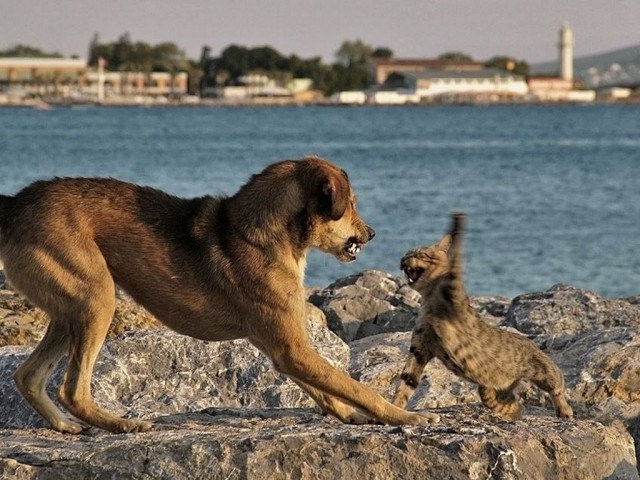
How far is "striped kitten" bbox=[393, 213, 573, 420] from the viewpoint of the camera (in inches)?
334

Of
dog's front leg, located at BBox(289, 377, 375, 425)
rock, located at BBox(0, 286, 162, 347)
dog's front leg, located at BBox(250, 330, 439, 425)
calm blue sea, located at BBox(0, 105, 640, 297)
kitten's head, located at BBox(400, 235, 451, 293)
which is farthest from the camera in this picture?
calm blue sea, located at BBox(0, 105, 640, 297)

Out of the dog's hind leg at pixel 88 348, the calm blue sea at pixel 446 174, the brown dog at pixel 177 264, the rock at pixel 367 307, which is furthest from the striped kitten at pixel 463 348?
the calm blue sea at pixel 446 174

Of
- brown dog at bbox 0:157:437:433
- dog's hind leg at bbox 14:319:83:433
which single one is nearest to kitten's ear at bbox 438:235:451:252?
brown dog at bbox 0:157:437:433

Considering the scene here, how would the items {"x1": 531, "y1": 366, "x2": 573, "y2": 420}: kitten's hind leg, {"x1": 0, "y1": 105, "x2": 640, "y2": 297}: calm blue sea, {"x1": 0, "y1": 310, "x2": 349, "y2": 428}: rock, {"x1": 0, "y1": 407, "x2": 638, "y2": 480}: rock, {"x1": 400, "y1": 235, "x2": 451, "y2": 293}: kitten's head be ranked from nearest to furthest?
{"x1": 0, "y1": 407, "x2": 638, "y2": 480}: rock
{"x1": 531, "y1": 366, "x2": 573, "y2": 420}: kitten's hind leg
{"x1": 400, "y1": 235, "x2": 451, "y2": 293}: kitten's head
{"x1": 0, "y1": 310, "x2": 349, "y2": 428}: rock
{"x1": 0, "y1": 105, "x2": 640, "y2": 297}: calm blue sea

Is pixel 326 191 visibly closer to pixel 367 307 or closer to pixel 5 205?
pixel 5 205

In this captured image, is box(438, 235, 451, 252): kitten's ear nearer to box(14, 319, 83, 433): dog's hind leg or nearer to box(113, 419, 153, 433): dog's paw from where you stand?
box(113, 419, 153, 433): dog's paw

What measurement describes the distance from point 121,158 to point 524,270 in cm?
5119

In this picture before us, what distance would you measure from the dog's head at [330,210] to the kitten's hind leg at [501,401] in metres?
1.13

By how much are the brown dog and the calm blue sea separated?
18.2 metres

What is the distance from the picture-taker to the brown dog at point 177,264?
8.25 m

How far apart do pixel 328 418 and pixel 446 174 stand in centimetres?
5497

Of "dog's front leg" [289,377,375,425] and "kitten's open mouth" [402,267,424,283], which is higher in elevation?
"kitten's open mouth" [402,267,424,283]

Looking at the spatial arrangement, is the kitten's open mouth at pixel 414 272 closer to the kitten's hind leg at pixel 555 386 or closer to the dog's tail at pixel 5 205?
the kitten's hind leg at pixel 555 386

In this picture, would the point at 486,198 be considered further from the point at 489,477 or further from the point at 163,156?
the point at 489,477
